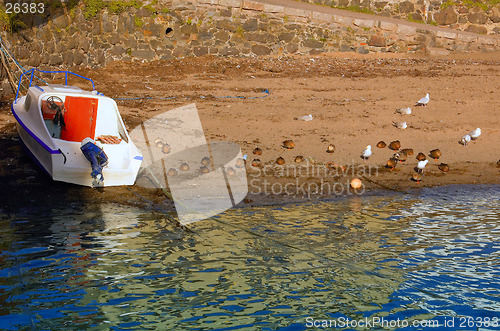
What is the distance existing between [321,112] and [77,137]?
6356 millimetres

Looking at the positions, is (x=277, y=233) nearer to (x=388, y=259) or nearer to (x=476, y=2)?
(x=388, y=259)

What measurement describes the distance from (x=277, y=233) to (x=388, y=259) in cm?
184

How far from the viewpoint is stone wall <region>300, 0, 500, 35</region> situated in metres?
22.1

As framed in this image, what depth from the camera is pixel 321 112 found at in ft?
49.6

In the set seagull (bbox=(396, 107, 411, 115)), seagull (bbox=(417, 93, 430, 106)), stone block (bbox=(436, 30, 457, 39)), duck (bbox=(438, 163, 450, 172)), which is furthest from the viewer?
stone block (bbox=(436, 30, 457, 39))

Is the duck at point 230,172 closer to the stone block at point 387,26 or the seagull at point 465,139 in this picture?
the seagull at point 465,139

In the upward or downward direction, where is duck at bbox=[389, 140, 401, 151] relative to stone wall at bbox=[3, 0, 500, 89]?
downward

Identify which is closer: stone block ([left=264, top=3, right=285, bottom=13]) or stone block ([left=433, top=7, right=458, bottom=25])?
stone block ([left=264, top=3, right=285, bottom=13])

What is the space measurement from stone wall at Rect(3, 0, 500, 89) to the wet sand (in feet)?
1.58

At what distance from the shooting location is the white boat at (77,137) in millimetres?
10977

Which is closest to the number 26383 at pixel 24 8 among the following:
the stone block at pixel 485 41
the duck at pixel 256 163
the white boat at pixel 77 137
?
the white boat at pixel 77 137

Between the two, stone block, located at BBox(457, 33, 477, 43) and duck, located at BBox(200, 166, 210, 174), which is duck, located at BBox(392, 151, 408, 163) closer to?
duck, located at BBox(200, 166, 210, 174)

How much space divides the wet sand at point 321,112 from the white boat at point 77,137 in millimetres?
397

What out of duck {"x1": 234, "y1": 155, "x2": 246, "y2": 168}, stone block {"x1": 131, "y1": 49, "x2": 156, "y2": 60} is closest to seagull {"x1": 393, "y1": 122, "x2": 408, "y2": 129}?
duck {"x1": 234, "y1": 155, "x2": 246, "y2": 168}
